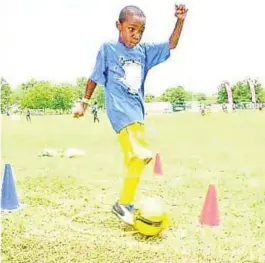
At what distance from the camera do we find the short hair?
11.4ft

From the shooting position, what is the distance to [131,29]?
3492 mm

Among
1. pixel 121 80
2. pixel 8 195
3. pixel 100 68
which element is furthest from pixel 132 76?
pixel 8 195

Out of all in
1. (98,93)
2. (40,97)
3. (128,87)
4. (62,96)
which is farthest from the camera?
(40,97)

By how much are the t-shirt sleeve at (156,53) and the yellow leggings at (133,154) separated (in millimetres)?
532

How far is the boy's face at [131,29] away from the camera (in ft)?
11.3

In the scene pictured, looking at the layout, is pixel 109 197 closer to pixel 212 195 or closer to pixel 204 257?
pixel 212 195

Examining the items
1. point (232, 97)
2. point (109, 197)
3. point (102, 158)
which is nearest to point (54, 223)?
point (109, 197)

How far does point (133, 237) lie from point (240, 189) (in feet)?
6.54

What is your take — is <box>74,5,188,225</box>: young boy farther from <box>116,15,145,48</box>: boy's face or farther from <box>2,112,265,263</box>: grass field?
<box>2,112,265,263</box>: grass field

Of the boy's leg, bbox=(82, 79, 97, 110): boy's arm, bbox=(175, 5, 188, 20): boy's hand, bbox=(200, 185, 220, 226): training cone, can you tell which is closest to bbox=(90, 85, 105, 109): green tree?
bbox=(82, 79, 97, 110): boy's arm

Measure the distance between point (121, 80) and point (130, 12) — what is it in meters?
0.49

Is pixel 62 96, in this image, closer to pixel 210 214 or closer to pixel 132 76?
pixel 132 76

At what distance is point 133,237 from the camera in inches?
130

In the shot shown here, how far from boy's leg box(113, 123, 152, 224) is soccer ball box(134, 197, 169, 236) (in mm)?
177
